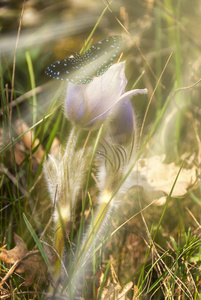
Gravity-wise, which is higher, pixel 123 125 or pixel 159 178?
pixel 123 125

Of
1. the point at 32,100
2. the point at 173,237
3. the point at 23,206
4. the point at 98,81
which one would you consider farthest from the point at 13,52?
the point at 173,237

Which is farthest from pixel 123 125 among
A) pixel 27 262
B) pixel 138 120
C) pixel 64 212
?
pixel 27 262

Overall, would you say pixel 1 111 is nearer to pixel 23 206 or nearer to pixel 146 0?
pixel 23 206

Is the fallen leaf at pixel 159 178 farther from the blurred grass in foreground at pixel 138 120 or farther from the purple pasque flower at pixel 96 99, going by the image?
the purple pasque flower at pixel 96 99

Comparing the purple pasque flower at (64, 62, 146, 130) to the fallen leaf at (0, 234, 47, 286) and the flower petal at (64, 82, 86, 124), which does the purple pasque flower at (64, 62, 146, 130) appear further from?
the fallen leaf at (0, 234, 47, 286)

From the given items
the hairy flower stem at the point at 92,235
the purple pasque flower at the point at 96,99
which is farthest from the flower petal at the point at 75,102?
A: the hairy flower stem at the point at 92,235

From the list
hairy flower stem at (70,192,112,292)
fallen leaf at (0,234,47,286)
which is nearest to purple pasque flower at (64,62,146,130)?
hairy flower stem at (70,192,112,292)

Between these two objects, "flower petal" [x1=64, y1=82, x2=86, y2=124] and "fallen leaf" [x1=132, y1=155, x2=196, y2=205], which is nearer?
"flower petal" [x1=64, y1=82, x2=86, y2=124]

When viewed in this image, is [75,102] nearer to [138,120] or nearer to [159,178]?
[138,120]
